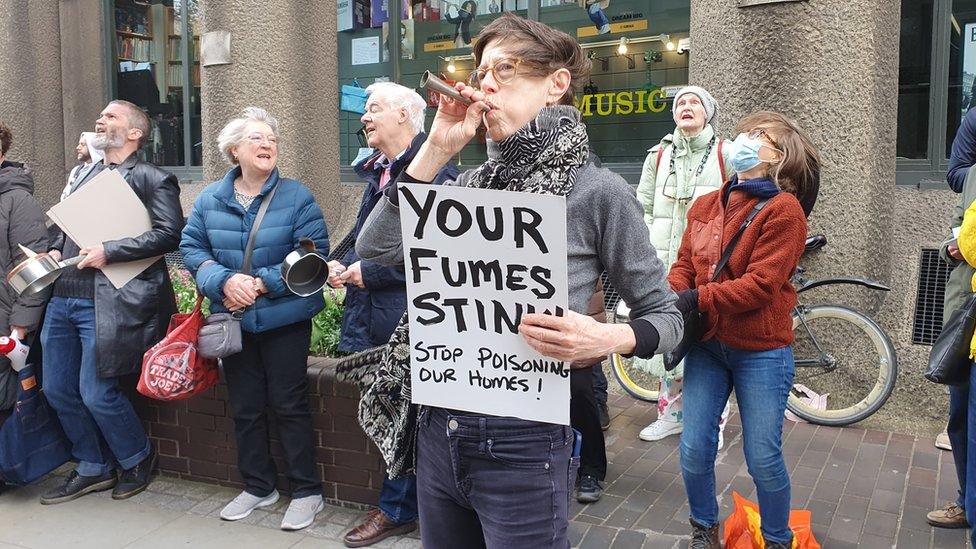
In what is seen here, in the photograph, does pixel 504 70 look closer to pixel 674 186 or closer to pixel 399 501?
pixel 399 501

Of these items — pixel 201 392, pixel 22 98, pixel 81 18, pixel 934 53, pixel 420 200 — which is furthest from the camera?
pixel 81 18

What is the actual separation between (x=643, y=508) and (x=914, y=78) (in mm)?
4557

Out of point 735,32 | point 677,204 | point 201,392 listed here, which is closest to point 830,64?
point 735,32

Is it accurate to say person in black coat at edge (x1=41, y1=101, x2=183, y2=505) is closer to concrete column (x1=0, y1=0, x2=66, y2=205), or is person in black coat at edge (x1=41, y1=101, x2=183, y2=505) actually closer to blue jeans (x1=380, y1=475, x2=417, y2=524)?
blue jeans (x1=380, y1=475, x2=417, y2=524)

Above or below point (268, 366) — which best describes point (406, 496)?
below

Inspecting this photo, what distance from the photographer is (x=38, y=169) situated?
1077cm

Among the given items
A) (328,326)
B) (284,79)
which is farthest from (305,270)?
(284,79)

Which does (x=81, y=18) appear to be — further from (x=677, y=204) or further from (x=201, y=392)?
(x=677, y=204)

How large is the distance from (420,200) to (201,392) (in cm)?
298

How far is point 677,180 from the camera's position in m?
5.11

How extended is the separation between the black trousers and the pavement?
7.3 inches

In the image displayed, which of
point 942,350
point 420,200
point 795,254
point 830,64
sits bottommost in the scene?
point 942,350

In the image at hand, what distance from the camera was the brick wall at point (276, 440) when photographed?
4301 millimetres

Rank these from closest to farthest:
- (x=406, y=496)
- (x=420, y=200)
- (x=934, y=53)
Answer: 1. (x=420, y=200)
2. (x=406, y=496)
3. (x=934, y=53)
